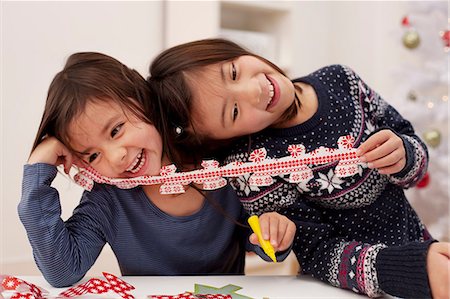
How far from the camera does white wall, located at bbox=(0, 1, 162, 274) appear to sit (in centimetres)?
158

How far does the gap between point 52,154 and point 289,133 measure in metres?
0.39

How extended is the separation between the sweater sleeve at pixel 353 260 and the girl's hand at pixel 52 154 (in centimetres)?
37

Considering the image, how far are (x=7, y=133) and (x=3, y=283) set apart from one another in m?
1.03

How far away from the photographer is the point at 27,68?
5.44 feet

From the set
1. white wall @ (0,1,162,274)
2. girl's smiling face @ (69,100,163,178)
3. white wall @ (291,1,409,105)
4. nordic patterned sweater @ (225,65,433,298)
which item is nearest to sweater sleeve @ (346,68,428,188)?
nordic patterned sweater @ (225,65,433,298)

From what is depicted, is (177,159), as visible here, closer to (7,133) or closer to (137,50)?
(7,133)

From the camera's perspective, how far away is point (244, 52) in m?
0.91

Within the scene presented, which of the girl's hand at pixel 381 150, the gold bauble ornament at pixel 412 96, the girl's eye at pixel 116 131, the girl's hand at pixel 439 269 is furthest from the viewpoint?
the gold bauble ornament at pixel 412 96

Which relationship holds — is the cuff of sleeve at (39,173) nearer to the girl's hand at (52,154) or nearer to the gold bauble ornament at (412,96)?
the girl's hand at (52,154)

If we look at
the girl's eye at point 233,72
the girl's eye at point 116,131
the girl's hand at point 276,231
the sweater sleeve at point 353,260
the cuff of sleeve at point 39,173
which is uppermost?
the girl's eye at point 233,72

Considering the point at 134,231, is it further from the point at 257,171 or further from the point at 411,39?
the point at 411,39

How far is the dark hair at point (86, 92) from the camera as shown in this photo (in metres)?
0.79

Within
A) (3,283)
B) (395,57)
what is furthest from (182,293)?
(395,57)

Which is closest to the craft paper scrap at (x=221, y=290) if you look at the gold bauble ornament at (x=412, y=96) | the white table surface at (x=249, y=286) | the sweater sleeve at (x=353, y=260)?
the white table surface at (x=249, y=286)
